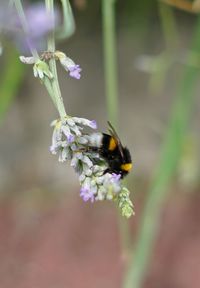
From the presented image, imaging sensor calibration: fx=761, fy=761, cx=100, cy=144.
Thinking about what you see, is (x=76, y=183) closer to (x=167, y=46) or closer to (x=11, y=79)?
(x=167, y=46)

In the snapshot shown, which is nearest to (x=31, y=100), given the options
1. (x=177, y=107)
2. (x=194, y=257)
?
(x=194, y=257)

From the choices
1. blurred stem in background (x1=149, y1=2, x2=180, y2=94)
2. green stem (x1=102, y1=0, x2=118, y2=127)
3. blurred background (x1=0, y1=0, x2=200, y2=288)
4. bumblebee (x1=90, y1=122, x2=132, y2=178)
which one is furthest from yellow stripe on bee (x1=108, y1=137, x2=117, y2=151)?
blurred background (x1=0, y1=0, x2=200, y2=288)

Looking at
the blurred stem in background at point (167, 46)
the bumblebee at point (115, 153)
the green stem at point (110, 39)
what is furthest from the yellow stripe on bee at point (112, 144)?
the blurred stem in background at point (167, 46)

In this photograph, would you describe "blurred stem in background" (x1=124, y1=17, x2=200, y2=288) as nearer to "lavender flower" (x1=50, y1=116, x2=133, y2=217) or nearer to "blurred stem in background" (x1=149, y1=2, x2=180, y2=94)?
"blurred stem in background" (x1=149, y1=2, x2=180, y2=94)

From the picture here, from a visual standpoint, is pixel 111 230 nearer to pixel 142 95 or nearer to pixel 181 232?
pixel 181 232

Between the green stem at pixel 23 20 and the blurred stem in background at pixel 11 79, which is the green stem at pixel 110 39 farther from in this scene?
the green stem at pixel 23 20

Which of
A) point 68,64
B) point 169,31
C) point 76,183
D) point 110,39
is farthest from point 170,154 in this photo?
point 76,183
